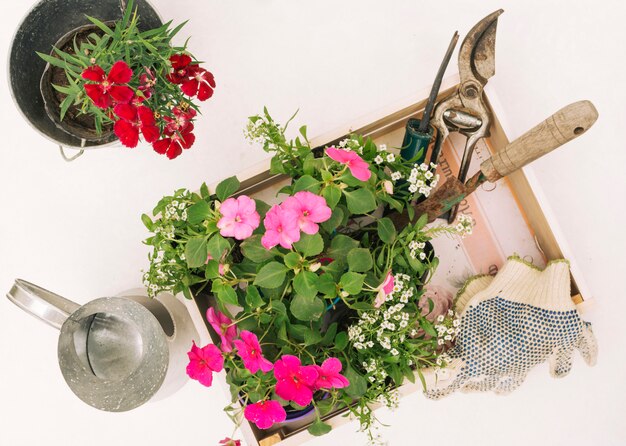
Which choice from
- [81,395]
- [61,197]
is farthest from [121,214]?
[81,395]

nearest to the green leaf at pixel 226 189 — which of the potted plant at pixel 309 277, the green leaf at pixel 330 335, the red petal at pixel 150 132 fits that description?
the potted plant at pixel 309 277

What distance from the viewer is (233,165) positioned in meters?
1.00

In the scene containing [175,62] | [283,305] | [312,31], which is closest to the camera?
[283,305]

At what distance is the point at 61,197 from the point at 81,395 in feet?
1.28

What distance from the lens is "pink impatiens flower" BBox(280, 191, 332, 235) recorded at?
60 centimetres

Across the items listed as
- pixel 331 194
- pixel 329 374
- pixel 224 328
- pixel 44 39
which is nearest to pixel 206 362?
pixel 224 328

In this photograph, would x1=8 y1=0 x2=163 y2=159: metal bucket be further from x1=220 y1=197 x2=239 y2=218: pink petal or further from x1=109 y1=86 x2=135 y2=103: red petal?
x1=220 y1=197 x2=239 y2=218: pink petal

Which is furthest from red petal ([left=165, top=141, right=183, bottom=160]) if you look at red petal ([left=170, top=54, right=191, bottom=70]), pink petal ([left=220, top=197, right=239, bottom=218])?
pink petal ([left=220, top=197, right=239, bottom=218])

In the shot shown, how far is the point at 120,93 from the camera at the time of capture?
0.67 meters

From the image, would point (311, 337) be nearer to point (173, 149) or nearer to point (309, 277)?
point (309, 277)

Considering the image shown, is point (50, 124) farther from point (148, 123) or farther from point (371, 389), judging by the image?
point (371, 389)

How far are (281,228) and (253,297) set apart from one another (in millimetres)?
110

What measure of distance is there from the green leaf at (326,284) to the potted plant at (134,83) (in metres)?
0.30

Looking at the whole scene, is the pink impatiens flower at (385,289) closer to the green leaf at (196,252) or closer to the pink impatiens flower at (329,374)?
the pink impatiens flower at (329,374)
